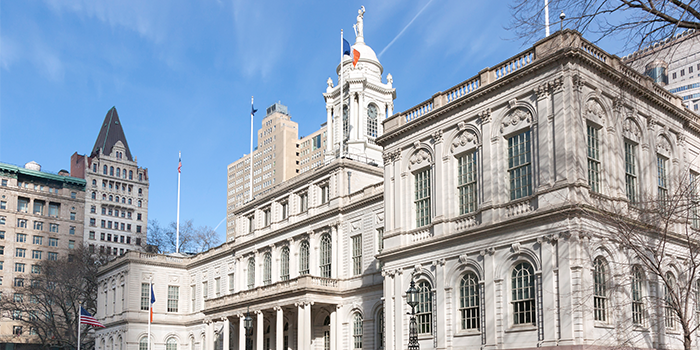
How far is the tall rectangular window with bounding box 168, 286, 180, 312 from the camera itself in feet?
212

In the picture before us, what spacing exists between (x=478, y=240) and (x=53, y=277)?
57421 mm

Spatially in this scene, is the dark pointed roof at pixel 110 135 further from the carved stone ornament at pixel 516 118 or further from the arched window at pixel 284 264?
the carved stone ornament at pixel 516 118

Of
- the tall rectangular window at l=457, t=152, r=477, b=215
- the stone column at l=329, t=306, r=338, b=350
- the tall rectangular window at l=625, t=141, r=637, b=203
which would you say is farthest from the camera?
the stone column at l=329, t=306, r=338, b=350

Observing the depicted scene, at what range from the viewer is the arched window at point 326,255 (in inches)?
1796

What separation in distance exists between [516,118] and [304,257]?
23225 mm

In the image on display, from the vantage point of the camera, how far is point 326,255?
46094 mm

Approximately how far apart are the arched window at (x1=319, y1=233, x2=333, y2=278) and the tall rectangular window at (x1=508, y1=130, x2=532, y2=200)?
742 inches

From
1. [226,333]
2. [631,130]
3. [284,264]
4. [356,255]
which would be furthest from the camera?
[226,333]

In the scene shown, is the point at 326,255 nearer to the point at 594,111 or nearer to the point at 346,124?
the point at 346,124

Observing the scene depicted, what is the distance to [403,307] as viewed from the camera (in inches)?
1289

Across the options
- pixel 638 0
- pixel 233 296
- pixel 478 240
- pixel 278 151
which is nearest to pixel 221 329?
pixel 233 296

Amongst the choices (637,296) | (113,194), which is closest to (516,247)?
(637,296)

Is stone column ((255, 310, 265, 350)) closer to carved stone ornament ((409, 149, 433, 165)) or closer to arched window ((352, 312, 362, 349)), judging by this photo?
arched window ((352, 312, 362, 349))

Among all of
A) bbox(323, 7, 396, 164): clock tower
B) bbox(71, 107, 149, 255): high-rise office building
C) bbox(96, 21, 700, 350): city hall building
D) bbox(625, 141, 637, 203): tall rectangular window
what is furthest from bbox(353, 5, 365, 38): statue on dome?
bbox(71, 107, 149, 255): high-rise office building
